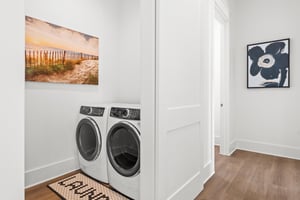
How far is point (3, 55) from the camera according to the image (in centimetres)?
59

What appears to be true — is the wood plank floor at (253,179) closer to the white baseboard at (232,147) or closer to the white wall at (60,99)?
the white baseboard at (232,147)

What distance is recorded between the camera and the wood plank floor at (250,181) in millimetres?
1744

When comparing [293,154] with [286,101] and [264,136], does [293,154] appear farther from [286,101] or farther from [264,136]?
[286,101]

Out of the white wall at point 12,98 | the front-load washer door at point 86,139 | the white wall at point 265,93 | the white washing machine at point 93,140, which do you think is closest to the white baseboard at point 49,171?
the white washing machine at point 93,140

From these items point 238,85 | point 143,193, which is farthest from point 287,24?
point 143,193

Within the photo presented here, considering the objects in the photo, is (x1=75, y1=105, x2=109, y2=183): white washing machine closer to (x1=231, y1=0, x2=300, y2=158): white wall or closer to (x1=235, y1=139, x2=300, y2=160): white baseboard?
(x1=231, y1=0, x2=300, y2=158): white wall

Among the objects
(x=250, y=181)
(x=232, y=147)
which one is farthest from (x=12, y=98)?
(x=232, y=147)

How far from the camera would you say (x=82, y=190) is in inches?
70.7

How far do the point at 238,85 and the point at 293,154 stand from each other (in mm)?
1415

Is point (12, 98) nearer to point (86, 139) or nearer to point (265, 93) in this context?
point (86, 139)

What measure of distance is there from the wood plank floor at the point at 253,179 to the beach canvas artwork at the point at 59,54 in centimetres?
205

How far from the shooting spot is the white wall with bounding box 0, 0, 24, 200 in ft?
1.93

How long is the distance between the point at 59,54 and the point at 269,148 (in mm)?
3582

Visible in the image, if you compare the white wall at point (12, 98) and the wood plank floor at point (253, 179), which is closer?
the white wall at point (12, 98)
